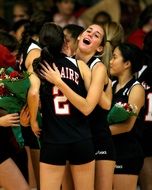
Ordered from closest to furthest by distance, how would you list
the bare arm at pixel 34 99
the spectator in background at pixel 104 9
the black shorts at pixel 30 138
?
the bare arm at pixel 34 99
the black shorts at pixel 30 138
the spectator in background at pixel 104 9

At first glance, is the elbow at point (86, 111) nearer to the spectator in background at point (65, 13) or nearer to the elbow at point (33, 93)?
the elbow at point (33, 93)

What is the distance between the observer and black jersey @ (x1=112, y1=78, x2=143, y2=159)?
233 inches

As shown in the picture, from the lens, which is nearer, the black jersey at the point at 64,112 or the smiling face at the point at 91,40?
the black jersey at the point at 64,112

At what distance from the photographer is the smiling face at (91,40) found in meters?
5.48

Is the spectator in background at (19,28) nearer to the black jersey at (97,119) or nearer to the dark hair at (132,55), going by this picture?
the dark hair at (132,55)

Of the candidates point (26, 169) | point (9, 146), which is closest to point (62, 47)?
point (9, 146)

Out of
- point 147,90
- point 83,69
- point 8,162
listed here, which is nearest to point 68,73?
point 83,69

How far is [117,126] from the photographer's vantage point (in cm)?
587

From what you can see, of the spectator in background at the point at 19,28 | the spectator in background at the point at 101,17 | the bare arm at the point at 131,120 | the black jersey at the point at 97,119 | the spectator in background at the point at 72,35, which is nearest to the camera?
the black jersey at the point at 97,119

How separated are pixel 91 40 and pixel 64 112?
80cm

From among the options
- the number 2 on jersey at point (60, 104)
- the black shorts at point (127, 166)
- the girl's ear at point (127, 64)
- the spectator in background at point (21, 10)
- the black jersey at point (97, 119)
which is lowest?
the black shorts at point (127, 166)

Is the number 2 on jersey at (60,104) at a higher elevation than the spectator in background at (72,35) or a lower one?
lower

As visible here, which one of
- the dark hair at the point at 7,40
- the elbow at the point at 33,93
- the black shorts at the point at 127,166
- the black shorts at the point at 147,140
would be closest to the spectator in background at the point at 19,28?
the dark hair at the point at 7,40

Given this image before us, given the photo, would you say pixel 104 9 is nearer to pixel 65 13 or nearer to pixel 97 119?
pixel 65 13
